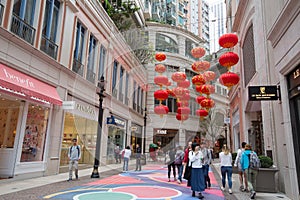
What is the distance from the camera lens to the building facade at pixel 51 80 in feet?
26.9

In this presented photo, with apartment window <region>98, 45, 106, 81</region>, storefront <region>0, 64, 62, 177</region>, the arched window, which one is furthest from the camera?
the arched window

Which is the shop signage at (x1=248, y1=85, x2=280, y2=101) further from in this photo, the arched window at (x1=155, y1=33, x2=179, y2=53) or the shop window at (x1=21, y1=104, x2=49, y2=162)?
the arched window at (x1=155, y1=33, x2=179, y2=53)

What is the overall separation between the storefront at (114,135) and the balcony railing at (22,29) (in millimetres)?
7106

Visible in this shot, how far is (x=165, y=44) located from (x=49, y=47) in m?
18.3

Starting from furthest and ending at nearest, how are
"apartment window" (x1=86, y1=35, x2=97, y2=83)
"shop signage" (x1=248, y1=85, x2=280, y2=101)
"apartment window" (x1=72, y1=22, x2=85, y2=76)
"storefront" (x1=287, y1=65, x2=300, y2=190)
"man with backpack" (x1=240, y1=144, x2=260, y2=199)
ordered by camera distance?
"apartment window" (x1=86, y1=35, x2=97, y2=83), "apartment window" (x1=72, y1=22, x2=85, y2=76), "shop signage" (x1=248, y1=85, x2=280, y2=101), "man with backpack" (x1=240, y1=144, x2=260, y2=199), "storefront" (x1=287, y1=65, x2=300, y2=190)

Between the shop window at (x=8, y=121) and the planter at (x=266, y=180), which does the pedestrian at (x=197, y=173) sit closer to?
the planter at (x=266, y=180)

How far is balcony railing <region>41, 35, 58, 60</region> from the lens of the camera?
9784 mm

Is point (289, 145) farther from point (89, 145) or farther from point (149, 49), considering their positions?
point (149, 49)

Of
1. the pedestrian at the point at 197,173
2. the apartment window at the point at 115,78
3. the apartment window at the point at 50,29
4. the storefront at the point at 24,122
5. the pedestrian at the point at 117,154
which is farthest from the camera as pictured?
the apartment window at the point at 115,78

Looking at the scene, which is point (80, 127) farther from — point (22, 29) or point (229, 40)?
point (229, 40)

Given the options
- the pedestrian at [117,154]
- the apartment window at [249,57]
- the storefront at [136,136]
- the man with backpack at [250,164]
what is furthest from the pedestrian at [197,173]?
the storefront at [136,136]

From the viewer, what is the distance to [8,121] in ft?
29.6

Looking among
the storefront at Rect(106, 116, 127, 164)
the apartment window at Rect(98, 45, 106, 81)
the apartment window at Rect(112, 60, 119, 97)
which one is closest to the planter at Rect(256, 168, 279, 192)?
the storefront at Rect(106, 116, 127, 164)

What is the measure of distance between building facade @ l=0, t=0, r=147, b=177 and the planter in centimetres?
812
